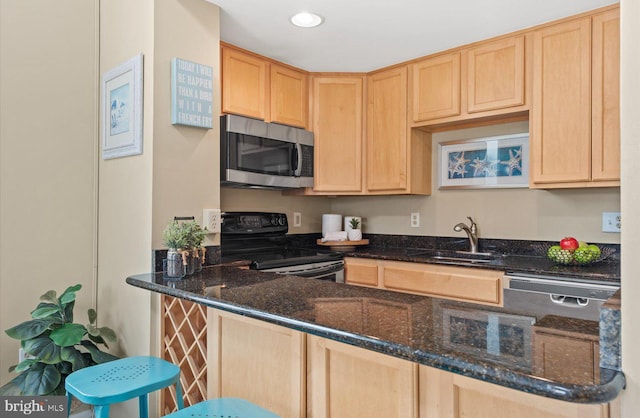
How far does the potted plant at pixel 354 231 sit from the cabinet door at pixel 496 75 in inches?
51.5

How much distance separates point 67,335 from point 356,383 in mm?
1432

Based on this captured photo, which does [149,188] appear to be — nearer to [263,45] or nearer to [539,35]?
[263,45]

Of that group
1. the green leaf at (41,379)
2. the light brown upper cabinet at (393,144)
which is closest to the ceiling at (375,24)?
the light brown upper cabinet at (393,144)

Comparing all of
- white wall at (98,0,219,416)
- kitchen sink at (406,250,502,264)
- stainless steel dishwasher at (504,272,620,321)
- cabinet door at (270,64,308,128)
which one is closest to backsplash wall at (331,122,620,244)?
kitchen sink at (406,250,502,264)

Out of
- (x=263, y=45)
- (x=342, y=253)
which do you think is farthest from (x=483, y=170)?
(x=263, y=45)

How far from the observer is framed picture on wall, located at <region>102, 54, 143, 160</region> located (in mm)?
2068

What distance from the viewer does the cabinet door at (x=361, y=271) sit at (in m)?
3.01

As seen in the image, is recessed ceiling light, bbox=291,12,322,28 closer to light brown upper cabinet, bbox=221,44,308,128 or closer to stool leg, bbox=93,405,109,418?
light brown upper cabinet, bbox=221,44,308,128

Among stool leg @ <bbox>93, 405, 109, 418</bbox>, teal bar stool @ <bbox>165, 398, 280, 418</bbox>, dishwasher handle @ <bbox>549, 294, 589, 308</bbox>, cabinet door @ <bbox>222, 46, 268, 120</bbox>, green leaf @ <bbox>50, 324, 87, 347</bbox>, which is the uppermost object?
cabinet door @ <bbox>222, 46, 268, 120</bbox>

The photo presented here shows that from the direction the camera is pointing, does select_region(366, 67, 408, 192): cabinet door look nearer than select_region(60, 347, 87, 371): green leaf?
No

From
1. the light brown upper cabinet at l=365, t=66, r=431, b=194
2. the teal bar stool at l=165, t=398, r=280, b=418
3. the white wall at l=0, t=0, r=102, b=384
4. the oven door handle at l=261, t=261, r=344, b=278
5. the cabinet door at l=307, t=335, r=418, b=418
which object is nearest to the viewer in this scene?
the cabinet door at l=307, t=335, r=418, b=418

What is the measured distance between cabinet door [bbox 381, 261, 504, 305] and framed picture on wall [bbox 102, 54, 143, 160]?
1811 millimetres

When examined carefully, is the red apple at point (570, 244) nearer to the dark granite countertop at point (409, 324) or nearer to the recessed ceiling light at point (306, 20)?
the dark granite countertop at point (409, 324)

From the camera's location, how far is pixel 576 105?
2.43m
